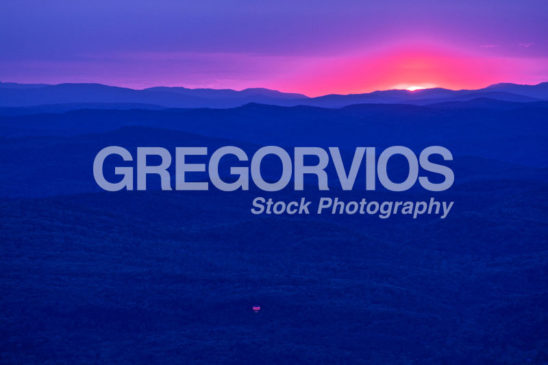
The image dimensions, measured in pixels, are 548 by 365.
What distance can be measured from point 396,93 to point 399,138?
6950 centimetres

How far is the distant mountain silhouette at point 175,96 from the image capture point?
461 ft

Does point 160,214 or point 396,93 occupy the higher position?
point 396,93

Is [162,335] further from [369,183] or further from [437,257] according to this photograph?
[369,183]

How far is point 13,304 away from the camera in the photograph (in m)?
15.1

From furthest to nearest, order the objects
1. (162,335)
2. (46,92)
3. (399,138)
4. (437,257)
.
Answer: (46,92) < (399,138) < (437,257) < (162,335)

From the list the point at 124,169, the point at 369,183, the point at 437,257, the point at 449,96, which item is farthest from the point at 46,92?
the point at 437,257

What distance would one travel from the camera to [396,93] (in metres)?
143

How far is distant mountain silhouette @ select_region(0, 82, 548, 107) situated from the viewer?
461 ft

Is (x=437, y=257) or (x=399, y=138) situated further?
(x=399, y=138)

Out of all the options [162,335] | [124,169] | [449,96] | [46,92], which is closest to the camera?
[162,335]

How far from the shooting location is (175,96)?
176 meters

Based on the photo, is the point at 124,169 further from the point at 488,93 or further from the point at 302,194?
the point at 488,93

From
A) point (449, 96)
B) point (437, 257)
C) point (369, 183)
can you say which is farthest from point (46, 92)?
point (437, 257)

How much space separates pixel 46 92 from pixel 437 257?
16969 centimetres
